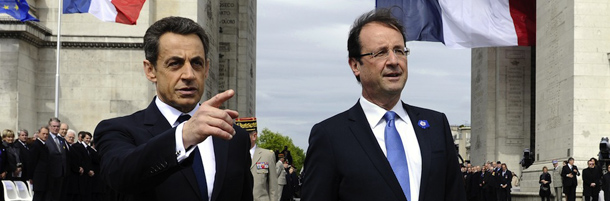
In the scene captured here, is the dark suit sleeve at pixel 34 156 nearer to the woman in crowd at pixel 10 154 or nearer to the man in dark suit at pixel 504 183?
the woman in crowd at pixel 10 154

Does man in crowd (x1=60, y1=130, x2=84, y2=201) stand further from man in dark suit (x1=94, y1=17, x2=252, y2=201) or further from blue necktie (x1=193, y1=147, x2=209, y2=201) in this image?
blue necktie (x1=193, y1=147, x2=209, y2=201)

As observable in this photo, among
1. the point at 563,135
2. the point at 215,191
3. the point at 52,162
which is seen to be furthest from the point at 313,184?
the point at 563,135

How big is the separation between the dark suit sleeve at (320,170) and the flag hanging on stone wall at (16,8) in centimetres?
2014

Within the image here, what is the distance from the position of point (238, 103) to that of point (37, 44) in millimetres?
14638

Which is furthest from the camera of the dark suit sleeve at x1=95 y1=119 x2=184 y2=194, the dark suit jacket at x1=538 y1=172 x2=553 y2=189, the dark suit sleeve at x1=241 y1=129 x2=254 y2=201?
the dark suit jacket at x1=538 y1=172 x2=553 y2=189

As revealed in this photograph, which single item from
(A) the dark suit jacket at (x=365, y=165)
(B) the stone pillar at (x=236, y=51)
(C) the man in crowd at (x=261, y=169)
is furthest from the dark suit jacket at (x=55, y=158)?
(B) the stone pillar at (x=236, y=51)

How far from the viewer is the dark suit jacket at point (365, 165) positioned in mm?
4148

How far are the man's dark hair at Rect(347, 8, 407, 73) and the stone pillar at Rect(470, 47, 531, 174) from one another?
1431 inches

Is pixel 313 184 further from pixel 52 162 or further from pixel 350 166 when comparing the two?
pixel 52 162

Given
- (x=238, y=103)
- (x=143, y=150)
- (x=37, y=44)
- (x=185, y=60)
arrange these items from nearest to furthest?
(x=143, y=150) < (x=185, y=60) < (x=37, y=44) < (x=238, y=103)

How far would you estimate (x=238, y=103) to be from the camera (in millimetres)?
40594

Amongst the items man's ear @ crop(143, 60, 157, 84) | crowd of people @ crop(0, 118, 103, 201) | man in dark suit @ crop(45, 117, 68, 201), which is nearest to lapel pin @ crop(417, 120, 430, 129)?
man's ear @ crop(143, 60, 157, 84)

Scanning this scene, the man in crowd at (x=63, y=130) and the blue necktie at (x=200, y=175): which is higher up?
the blue necktie at (x=200, y=175)

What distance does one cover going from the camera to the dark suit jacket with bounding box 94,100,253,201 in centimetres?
314
